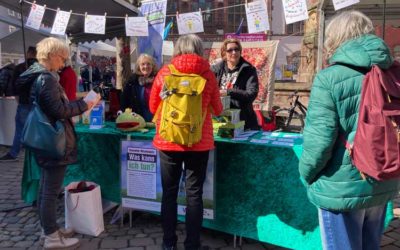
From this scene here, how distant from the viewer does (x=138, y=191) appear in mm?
3346

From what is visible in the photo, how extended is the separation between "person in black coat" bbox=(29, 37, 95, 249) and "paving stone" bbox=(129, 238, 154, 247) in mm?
503

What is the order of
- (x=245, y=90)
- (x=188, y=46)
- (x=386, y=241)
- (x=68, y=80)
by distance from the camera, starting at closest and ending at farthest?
(x=188, y=46)
(x=386, y=241)
(x=245, y=90)
(x=68, y=80)

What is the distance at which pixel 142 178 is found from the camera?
3.31m

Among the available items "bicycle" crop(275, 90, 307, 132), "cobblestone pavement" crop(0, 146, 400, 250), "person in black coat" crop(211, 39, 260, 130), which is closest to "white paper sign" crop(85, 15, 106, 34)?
"person in black coat" crop(211, 39, 260, 130)

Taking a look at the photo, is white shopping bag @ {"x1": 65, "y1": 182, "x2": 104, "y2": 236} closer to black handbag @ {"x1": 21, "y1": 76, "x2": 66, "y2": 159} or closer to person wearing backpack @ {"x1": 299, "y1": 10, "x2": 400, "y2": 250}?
black handbag @ {"x1": 21, "y1": 76, "x2": 66, "y2": 159}

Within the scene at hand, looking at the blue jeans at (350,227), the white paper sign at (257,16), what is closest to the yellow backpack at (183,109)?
the blue jeans at (350,227)

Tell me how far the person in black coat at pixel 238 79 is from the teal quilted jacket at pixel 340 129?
5.84ft

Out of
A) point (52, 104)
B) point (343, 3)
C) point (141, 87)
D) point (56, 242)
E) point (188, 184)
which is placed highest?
point (343, 3)

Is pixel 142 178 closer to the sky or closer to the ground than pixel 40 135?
closer to the ground

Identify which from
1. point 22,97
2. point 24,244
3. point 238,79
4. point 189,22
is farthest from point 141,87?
point 24,244

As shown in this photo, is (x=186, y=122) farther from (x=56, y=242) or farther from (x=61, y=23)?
(x=61, y=23)

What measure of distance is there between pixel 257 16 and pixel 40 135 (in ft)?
9.45

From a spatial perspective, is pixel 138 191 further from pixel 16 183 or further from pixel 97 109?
pixel 16 183

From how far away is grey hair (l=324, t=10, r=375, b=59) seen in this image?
172 cm
